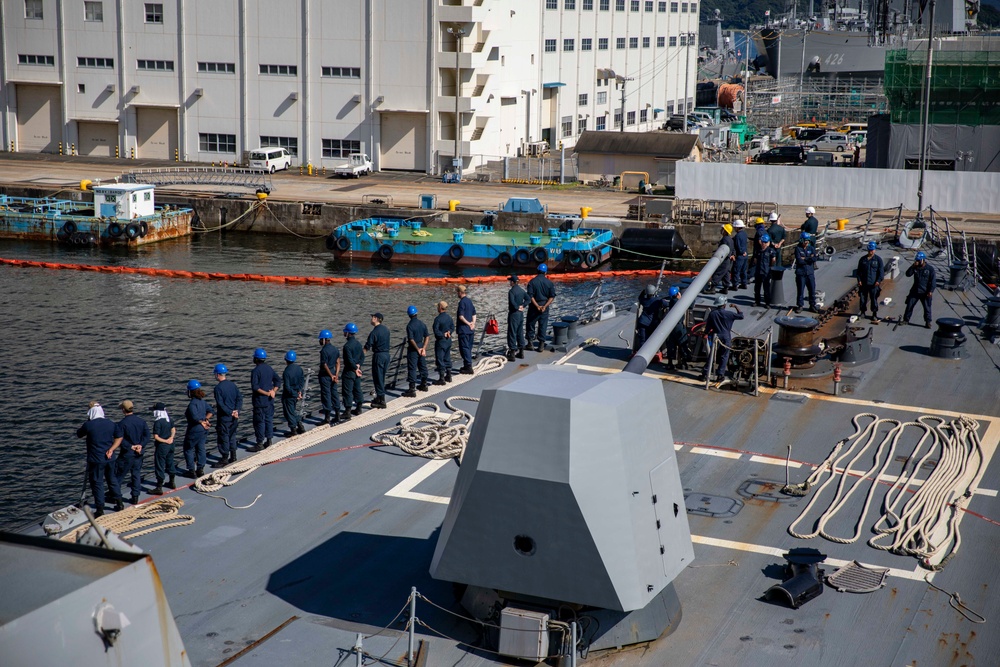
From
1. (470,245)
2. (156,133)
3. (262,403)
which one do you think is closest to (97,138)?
(156,133)

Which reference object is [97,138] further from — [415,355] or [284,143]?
[415,355]

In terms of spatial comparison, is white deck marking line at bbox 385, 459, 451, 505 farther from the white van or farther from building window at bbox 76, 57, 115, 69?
building window at bbox 76, 57, 115, 69

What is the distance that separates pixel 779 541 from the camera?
11.4 meters

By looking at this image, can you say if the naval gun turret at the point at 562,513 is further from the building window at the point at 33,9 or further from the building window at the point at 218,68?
the building window at the point at 33,9

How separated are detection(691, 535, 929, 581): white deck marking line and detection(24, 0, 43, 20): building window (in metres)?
56.6

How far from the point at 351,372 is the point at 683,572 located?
666 centimetres

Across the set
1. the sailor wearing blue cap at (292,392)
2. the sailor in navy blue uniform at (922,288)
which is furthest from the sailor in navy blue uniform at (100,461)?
the sailor in navy blue uniform at (922,288)

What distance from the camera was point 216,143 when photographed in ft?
187

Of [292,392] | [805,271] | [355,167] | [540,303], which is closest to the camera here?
[292,392]

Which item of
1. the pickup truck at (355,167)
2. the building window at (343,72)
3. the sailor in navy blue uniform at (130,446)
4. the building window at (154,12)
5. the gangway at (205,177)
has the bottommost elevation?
the sailor in navy blue uniform at (130,446)

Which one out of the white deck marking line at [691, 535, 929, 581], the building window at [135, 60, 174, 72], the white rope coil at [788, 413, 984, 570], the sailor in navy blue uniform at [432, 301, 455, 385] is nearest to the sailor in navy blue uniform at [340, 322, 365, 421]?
the sailor in navy blue uniform at [432, 301, 455, 385]

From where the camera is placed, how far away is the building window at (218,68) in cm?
5556

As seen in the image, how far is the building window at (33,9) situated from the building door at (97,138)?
5843 millimetres

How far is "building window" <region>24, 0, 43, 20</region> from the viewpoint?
57719 mm
